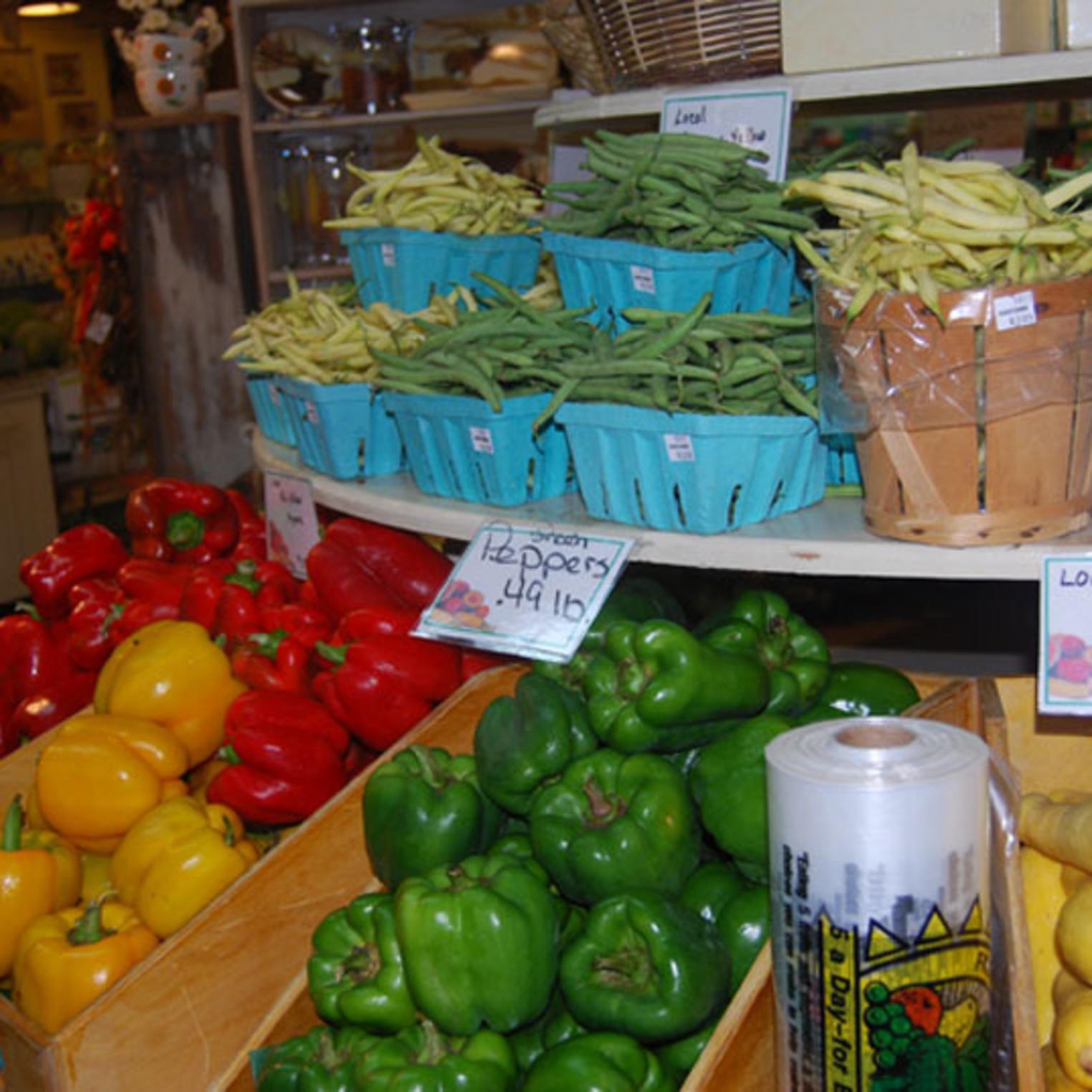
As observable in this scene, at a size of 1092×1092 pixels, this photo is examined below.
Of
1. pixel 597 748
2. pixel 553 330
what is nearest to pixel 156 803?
pixel 597 748

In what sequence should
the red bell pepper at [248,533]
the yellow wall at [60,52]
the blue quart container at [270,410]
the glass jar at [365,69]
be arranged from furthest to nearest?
the yellow wall at [60,52]
the glass jar at [365,69]
the red bell pepper at [248,533]
the blue quart container at [270,410]

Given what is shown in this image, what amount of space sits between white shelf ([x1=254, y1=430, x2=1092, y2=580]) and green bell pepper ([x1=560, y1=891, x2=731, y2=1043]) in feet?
1.35

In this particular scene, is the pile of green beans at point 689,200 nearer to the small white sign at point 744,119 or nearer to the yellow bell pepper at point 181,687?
the small white sign at point 744,119

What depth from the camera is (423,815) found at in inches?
69.4

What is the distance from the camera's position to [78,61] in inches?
358

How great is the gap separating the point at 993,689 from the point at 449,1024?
0.83 m

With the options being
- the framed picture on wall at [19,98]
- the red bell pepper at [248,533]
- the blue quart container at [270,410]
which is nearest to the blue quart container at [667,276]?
the blue quart container at [270,410]

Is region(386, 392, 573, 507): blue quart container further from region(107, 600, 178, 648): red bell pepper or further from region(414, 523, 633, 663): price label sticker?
region(107, 600, 178, 648): red bell pepper

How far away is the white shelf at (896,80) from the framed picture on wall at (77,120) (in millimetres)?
7716

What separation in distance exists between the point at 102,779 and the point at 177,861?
0.24 meters

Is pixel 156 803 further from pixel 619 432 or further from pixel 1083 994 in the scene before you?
pixel 1083 994

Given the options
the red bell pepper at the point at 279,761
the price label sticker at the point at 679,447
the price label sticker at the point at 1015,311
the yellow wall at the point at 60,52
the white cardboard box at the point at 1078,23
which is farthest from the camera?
the yellow wall at the point at 60,52

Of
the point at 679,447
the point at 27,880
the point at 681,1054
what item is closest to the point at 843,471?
the point at 679,447

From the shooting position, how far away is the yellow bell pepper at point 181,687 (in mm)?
2406
